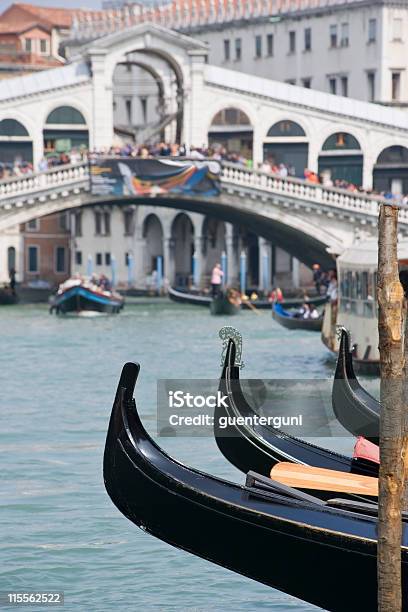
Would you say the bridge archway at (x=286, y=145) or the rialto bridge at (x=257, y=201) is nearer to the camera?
the rialto bridge at (x=257, y=201)

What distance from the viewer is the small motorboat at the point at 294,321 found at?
18.5 metres

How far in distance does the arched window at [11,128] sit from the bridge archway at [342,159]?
13.3ft

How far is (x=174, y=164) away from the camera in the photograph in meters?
22.6

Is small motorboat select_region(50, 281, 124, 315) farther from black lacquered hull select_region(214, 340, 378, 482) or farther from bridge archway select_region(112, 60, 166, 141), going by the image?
black lacquered hull select_region(214, 340, 378, 482)

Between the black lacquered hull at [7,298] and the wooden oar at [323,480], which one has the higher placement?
the wooden oar at [323,480]

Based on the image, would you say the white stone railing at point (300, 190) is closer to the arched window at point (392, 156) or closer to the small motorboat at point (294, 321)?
the arched window at point (392, 156)

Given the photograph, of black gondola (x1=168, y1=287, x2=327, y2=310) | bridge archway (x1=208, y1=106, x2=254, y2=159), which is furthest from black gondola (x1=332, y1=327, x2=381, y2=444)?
bridge archway (x1=208, y1=106, x2=254, y2=159)

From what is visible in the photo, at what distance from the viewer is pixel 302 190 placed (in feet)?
73.8

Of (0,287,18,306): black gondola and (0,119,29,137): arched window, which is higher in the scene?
(0,119,29,137): arched window

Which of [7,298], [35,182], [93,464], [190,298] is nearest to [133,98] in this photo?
[7,298]

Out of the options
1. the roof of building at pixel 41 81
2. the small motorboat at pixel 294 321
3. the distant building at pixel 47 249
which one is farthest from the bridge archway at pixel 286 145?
the distant building at pixel 47 249

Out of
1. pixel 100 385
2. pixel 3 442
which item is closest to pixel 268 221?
pixel 100 385

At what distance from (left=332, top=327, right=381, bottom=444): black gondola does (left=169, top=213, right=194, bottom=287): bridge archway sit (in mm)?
23145

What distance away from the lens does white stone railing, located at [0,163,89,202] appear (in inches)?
850
